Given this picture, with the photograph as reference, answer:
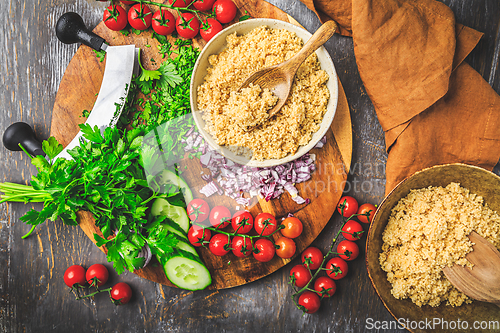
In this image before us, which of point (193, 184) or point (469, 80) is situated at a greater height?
point (469, 80)

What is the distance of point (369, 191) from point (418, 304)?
72 cm

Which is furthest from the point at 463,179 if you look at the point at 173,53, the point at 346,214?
the point at 173,53

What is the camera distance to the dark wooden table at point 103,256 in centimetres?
189

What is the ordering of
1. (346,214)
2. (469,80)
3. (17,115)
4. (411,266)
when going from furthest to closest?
1. (17,115)
2. (346,214)
3. (469,80)
4. (411,266)

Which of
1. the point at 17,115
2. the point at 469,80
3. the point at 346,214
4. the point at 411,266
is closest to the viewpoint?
the point at 411,266

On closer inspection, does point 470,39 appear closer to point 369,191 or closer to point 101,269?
point 369,191

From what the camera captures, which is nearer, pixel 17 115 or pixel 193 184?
pixel 193 184

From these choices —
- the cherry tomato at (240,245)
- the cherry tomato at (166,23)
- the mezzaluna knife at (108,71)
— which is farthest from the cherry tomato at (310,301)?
the cherry tomato at (166,23)

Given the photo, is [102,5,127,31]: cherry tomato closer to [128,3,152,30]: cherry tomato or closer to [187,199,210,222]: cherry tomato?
[128,3,152,30]: cherry tomato

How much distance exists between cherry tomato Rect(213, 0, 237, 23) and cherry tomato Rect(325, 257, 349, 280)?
1.75 meters

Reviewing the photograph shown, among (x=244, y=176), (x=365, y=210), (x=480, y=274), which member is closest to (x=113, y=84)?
(x=244, y=176)

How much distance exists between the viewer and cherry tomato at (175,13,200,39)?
1.81 meters

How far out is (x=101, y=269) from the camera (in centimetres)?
192

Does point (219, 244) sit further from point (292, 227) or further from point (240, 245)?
point (292, 227)
